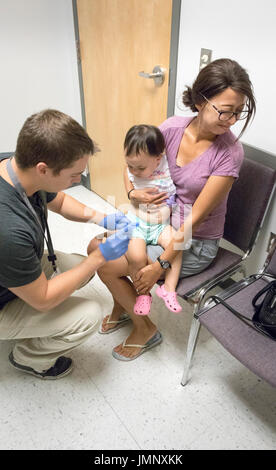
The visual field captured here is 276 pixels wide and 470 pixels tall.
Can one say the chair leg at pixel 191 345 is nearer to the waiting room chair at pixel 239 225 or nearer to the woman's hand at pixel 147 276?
the waiting room chair at pixel 239 225

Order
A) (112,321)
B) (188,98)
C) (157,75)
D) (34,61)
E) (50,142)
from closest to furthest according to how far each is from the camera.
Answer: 1. (50,142)
2. (188,98)
3. (112,321)
4. (157,75)
5. (34,61)

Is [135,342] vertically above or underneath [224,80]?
underneath

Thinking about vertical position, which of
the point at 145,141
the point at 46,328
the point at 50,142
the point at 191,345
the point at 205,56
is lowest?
the point at 191,345


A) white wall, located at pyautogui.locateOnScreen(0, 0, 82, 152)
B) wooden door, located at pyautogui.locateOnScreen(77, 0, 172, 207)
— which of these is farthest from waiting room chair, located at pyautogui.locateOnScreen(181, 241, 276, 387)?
white wall, located at pyautogui.locateOnScreen(0, 0, 82, 152)

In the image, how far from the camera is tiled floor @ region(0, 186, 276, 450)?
1.26m

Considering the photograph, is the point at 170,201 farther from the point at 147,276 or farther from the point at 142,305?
the point at 142,305

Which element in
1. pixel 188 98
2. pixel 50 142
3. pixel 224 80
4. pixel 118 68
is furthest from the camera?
pixel 118 68

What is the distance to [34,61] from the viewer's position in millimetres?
2451

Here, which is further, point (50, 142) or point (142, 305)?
point (142, 305)

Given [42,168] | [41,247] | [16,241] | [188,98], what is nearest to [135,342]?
[41,247]

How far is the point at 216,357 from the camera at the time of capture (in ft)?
5.15

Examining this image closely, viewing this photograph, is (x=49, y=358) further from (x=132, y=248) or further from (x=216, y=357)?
(x=216, y=357)

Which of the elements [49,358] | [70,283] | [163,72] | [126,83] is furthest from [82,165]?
[126,83]

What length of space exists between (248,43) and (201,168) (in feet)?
1.91
